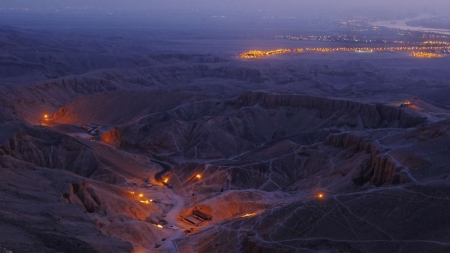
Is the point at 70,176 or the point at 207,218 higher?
the point at 70,176

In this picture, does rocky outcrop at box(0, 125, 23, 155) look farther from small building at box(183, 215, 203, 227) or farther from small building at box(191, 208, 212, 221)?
small building at box(191, 208, 212, 221)

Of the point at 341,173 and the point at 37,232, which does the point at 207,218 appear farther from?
the point at 37,232

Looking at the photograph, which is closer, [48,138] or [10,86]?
[48,138]

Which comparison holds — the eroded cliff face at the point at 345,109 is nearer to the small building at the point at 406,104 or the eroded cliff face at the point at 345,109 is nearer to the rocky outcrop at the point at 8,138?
the small building at the point at 406,104

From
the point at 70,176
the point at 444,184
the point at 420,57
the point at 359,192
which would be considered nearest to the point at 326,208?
the point at 359,192

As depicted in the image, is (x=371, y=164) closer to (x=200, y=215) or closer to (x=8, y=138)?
(x=200, y=215)

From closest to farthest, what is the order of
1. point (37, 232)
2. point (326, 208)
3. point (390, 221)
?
1. point (37, 232)
2. point (390, 221)
3. point (326, 208)

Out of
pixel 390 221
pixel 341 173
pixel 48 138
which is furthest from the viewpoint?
pixel 48 138

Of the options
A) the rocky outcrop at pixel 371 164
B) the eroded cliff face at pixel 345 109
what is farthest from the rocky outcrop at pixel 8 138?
the eroded cliff face at pixel 345 109

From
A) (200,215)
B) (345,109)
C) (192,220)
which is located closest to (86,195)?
(192,220)
